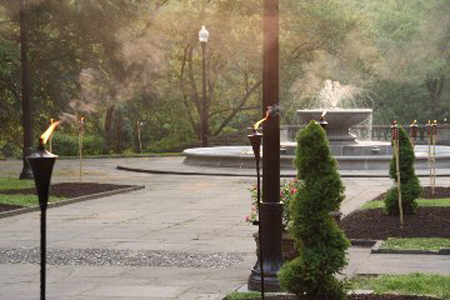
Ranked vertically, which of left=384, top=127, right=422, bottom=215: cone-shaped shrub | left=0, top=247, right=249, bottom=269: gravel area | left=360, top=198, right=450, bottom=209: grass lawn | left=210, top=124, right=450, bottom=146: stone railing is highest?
left=210, top=124, right=450, bottom=146: stone railing

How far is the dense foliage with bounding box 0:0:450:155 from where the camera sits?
3288cm

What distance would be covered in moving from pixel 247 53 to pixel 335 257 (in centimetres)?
4122

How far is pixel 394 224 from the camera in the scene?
1589cm

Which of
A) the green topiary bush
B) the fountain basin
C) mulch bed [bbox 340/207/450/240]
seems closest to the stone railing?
the green topiary bush

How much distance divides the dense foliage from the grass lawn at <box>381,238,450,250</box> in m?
18.5

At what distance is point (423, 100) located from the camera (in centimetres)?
5966

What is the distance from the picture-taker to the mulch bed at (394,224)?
1491 centimetres

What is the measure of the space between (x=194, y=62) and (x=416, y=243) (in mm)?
40837

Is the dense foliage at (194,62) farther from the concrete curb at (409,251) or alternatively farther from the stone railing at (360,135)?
the concrete curb at (409,251)

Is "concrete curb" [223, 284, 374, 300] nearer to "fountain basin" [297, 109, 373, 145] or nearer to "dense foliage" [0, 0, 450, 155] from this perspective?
"dense foliage" [0, 0, 450, 155]

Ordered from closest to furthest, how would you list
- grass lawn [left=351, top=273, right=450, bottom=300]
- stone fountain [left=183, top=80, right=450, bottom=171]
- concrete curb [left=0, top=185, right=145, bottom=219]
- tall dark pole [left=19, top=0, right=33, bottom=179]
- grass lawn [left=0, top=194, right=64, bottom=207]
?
grass lawn [left=351, top=273, right=450, bottom=300] < concrete curb [left=0, top=185, right=145, bottom=219] < grass lawn [left=0, top=194, right=64, bottom=207] < tall dark pole [left=19, top=0, right=33, bottom=179] < stone fountain [left=183, top=80, right=450, bottom=171]

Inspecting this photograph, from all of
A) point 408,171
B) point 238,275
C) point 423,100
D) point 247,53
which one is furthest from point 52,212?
point 423,100

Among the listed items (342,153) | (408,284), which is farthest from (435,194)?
(342,153)

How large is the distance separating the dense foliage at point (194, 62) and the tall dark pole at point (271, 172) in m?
20.4
